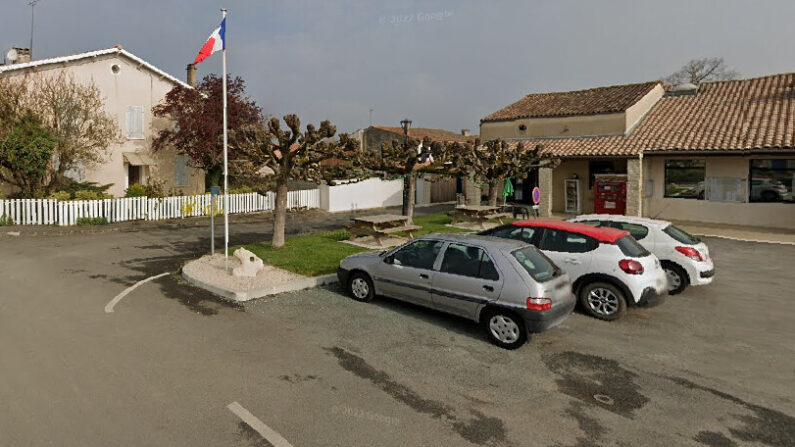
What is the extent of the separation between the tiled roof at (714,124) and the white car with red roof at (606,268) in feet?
45.5

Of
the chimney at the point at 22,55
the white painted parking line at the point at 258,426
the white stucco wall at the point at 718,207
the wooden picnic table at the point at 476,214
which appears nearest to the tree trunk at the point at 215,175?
the chimney at the point at 22,55

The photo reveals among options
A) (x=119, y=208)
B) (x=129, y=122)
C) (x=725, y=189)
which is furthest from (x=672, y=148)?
(x=129, y=122)

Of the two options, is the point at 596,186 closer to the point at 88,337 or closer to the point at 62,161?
the point at 88,337

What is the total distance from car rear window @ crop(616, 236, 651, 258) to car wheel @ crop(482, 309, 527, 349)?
271 centimetres

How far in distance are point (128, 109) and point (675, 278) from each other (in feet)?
82.2

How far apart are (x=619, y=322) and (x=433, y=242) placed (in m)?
3.39

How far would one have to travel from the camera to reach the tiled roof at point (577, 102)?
78.2 ft

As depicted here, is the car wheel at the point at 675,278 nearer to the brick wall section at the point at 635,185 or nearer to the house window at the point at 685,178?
the brick wall section at the point at 635,185

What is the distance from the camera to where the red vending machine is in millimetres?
22250

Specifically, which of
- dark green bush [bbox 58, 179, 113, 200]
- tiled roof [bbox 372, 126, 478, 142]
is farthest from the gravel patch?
tiled roof [bbox 372, 126, 478, 142]

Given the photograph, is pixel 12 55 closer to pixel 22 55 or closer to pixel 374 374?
pixel 22 55

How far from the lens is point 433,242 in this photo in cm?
797

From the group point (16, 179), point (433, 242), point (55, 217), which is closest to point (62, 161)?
point (16, 179)

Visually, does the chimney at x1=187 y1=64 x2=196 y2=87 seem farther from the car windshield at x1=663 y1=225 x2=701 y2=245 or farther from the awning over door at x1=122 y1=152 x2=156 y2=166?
the car windshield at x1=663 y1=225 x2=701 y2=245
